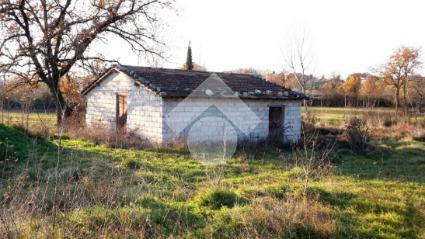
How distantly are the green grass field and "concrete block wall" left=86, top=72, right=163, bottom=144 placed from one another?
15.3ft

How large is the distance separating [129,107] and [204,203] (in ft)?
37.9

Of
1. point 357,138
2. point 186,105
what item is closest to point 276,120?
point 357,138

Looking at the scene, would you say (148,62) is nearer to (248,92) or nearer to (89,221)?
(248,92)

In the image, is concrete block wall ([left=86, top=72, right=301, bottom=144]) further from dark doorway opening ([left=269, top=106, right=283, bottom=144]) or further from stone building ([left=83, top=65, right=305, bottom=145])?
dark doorway opening ([left=269, top=106, right=283, bottom=144])

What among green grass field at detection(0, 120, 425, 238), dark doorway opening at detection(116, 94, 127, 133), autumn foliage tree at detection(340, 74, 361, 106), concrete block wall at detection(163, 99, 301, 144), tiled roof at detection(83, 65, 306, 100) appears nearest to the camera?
green grass field at detection(0, 120, 425, 238)

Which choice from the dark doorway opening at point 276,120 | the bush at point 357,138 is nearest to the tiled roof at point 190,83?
the dark doorway opening at point 276,120

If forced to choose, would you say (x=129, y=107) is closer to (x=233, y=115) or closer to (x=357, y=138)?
(x=233, y=115)

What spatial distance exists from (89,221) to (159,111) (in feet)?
34.6

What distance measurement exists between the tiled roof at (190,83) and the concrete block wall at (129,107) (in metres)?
0.41

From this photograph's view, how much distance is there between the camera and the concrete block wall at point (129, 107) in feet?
53.1

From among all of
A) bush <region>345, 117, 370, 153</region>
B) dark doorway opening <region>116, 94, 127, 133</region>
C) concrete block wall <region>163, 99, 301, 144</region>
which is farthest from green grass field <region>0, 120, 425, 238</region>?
dark doorway opening <region>116, 94, 127, 133</region>

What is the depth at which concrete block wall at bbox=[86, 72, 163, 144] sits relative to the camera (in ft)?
53.1

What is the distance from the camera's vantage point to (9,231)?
439 cm

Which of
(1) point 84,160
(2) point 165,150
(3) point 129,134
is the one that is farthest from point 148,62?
(1) point 84,160
